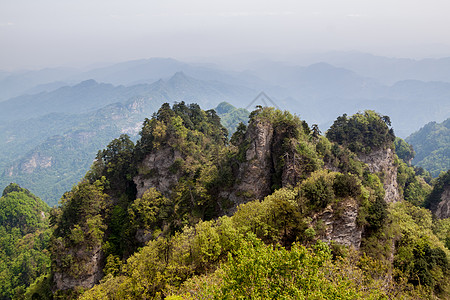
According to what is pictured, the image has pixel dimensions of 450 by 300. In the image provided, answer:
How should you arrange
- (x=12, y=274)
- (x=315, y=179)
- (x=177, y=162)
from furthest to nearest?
1. (x=12, y=274)
2. (x=177, y=162)
3. (x=315, y=179)

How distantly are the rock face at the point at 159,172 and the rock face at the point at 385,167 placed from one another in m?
45.7

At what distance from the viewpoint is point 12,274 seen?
69.5m

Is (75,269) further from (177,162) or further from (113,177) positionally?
(177,162)

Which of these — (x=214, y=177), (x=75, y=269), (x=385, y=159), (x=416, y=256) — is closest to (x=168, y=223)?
(x=214, y=177)

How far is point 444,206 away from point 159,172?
67100 millimetres

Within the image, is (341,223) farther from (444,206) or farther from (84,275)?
(444,206)

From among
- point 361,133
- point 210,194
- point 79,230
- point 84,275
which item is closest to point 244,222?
point 210,194

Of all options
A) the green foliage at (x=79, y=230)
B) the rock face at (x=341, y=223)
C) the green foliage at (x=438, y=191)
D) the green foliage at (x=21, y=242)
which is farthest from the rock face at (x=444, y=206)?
the green foliage at (x=21, y=242)

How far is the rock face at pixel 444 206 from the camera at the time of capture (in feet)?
190

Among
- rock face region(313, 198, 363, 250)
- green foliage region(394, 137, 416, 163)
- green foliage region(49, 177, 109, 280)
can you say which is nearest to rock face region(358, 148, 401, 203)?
rock face region(313, 198, 363, 250)

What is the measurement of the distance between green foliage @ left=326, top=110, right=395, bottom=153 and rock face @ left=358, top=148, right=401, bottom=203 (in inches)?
62.1

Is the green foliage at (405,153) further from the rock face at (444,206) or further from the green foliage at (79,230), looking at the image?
the green foliage at (79,230)

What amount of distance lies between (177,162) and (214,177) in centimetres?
1032

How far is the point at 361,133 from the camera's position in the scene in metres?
63.4
